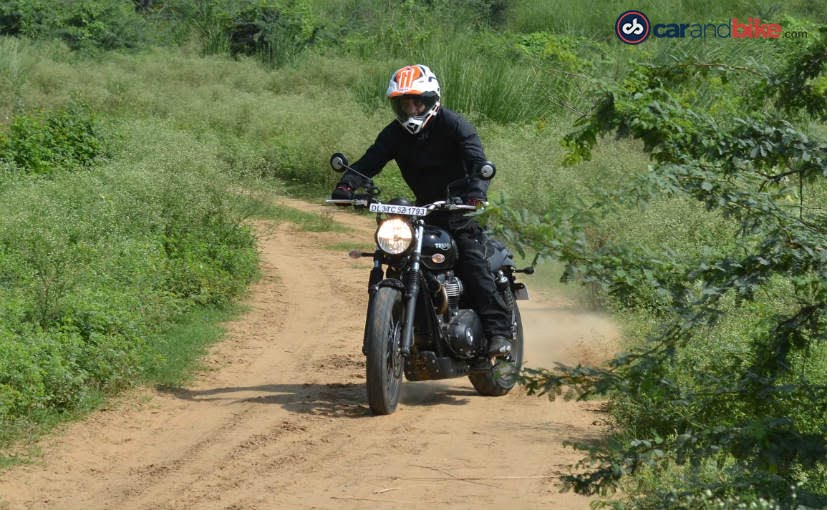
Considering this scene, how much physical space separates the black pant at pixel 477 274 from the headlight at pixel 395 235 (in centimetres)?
51

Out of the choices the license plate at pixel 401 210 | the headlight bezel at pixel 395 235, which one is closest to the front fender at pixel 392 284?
the headlight bezel at pixel 395 235

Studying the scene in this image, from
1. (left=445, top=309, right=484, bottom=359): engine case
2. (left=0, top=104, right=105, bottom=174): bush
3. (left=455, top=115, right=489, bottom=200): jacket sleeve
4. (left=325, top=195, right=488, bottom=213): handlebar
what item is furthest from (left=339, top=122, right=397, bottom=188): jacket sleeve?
(left=0, top=104, right=105, bottom=174): bush

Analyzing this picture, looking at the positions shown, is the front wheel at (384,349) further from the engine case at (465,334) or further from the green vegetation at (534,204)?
the green vegetation at (534,204)

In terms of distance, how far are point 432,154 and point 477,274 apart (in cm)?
82

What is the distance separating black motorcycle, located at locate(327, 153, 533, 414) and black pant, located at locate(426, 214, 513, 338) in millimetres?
63

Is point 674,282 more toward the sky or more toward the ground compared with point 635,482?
more toward the sky

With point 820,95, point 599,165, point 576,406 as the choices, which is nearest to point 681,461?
point 820,95

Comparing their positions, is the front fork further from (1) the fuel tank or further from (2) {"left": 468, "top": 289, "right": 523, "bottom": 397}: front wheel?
(2) {"left": 468, "top": 289, "right": 523, "bottom": 397}: front wheel

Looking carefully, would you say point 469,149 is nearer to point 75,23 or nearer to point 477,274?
point 477,274

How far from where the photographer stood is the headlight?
671cm

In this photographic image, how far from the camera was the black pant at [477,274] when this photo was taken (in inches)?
283

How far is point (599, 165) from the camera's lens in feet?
48.4

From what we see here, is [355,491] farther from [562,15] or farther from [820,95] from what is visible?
[562,15]

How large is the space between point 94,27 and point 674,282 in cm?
2636
